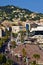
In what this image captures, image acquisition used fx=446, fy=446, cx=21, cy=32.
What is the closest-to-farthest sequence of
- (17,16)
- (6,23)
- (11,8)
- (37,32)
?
(37,32)
(6,23)
(17,16)
(11,8)

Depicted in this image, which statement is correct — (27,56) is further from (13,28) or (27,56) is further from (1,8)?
(1,8)

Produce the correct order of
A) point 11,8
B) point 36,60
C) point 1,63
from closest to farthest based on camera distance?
point 1,63
point 36,60
point 11,8

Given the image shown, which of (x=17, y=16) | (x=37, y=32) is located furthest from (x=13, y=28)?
(x=17, y=16)

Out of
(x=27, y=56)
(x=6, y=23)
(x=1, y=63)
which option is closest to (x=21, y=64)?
(x=1, y=63)

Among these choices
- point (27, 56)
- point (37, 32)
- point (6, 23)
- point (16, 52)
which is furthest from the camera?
point (6, 23)

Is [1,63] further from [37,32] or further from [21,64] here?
[37,32]

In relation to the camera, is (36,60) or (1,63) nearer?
(1,63)
